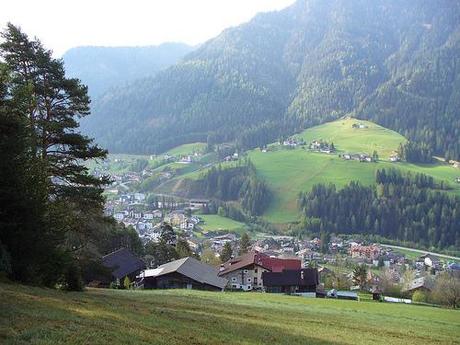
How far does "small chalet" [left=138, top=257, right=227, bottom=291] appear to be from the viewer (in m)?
69.0

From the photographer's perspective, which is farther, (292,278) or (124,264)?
(292,278)

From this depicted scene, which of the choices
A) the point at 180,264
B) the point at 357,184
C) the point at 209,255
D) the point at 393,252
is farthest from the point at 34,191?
the point at 357,184

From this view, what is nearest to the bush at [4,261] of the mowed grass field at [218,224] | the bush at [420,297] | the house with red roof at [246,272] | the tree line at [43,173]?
the tree line at [43,173]

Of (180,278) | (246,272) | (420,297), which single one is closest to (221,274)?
(246,272)

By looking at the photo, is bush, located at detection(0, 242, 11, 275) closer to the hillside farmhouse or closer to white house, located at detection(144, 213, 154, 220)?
the hillside farmhouse

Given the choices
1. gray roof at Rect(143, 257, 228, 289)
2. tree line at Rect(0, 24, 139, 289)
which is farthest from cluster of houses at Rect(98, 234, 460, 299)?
tree line at Rect(0, 24, 139, 289)

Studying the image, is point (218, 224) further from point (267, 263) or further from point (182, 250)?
point (267, 263)

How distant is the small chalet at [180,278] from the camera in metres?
69.0

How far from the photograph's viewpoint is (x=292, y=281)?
8656 centimetres

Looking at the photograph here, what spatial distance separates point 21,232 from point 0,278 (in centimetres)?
190

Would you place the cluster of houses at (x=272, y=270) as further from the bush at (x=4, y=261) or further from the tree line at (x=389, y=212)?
the tree line at (x=389, y=212)

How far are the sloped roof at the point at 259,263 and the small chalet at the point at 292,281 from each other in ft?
17.0

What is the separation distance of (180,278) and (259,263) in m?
27.2

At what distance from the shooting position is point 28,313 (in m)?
14.6
